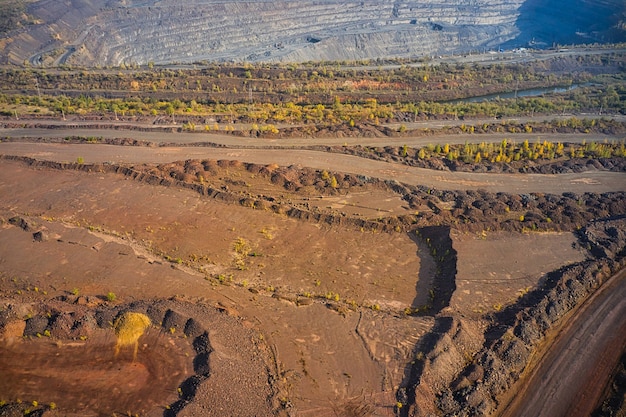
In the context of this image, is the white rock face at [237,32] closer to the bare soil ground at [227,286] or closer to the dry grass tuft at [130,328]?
the bare soil ground at [227,286]

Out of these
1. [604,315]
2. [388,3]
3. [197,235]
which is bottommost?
[604,315]

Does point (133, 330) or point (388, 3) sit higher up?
point (388, 3)

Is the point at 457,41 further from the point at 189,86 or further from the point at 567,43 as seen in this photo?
the point at 189,86

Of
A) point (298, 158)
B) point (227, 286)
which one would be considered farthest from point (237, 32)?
point (227, 286)

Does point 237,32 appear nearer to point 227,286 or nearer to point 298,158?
point 298,158

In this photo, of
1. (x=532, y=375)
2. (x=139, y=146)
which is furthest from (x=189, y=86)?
(x=532, y=375)

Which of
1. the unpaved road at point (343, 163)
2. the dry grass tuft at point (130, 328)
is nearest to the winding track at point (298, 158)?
the unpaved road at point (343, 163)

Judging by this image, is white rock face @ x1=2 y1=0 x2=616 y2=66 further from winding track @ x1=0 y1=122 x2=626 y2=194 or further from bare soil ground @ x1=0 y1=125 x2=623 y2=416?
bare soil ground @ x1=0 y1=125 x2=623 y2=416
